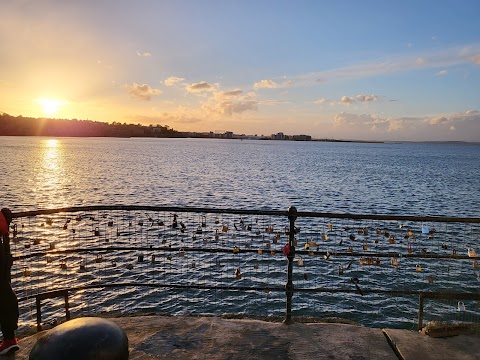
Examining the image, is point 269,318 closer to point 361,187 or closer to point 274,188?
point 274,188

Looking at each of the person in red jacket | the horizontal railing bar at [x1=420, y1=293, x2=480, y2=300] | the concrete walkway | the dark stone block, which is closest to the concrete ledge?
the concrete walkway

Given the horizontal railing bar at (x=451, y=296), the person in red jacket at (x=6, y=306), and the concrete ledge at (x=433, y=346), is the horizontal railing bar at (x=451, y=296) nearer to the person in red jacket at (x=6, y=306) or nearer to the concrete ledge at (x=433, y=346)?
the concrete ledge at (x=433, y=346)

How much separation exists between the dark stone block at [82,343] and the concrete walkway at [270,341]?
1377mm

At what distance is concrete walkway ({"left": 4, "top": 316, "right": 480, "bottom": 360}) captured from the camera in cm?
496

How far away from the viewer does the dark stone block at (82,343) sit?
3373mm

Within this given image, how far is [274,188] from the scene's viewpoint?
172ft

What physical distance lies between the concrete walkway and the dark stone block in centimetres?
138

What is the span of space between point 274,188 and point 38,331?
155ft

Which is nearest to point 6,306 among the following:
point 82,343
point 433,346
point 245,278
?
point 82,343

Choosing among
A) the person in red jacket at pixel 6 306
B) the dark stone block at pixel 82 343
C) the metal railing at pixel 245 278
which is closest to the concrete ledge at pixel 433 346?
the dark stone block at pixel 82 343

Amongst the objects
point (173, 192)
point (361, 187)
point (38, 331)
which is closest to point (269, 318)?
point (38, 331)

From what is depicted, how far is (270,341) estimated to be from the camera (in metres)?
5.28

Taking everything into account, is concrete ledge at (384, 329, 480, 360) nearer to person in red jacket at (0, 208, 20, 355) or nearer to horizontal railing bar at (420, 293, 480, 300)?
Result: horizontal railing bar at (420, 293, 480, 300)

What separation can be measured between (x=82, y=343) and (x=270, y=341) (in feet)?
8.68
